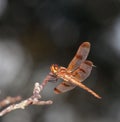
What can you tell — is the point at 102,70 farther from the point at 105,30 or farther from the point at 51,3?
the point at 51,3

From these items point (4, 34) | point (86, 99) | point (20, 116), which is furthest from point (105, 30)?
point (20, 116)

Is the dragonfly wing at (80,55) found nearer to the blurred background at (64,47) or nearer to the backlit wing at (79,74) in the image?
the backlit wing at (79,74)

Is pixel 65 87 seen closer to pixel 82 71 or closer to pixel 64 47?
pixel 82 71

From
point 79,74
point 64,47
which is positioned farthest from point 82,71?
point 64,47

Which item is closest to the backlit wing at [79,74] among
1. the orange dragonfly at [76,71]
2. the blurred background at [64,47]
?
the orange dragonfly at [76,71]

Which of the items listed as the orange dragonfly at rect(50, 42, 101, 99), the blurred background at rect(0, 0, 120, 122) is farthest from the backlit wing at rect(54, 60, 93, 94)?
the blurred background at rect(0, 0, 120, 122)
